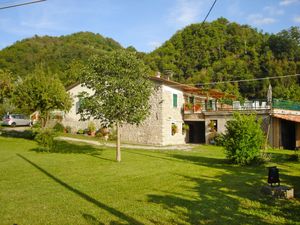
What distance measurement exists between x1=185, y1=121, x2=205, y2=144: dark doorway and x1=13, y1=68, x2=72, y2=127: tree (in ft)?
48.8

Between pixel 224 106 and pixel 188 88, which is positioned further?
pixel 188 88

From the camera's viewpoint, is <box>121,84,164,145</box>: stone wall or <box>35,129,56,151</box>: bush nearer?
<box>35,129,56,151</box>: bush

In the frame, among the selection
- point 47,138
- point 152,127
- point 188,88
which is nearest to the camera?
point 47,138

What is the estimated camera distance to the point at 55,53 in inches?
2655

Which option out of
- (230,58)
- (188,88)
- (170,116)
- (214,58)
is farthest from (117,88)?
(230,58)

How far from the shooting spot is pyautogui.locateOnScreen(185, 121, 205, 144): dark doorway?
3594 cm

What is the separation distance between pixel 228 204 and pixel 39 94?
2127cm

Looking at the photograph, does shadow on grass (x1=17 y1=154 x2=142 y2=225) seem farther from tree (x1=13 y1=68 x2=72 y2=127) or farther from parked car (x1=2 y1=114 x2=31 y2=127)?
parked car (x1=2 y1=114 x2=31 y2=127)

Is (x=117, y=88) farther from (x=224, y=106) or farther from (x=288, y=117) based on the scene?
(x=224, y=106)

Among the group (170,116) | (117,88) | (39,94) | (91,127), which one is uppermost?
(39,94)

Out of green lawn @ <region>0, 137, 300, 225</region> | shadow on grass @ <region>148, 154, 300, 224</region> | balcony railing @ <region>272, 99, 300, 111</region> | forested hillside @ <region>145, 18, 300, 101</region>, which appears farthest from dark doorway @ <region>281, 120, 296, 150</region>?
forested hillside @ <region>145, 18, 300, 101</region>

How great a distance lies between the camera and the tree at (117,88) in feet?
55.4

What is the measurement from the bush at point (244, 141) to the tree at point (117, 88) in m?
4.89

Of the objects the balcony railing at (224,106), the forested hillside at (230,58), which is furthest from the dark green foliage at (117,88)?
the forested hillside at (230,58)
